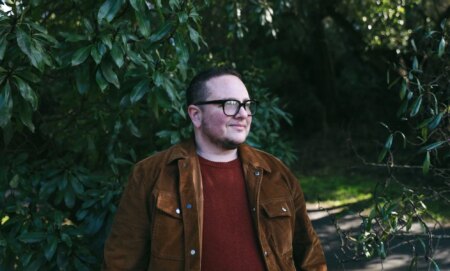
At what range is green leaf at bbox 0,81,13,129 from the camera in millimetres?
3266

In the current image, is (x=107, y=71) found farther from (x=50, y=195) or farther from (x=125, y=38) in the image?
(x=50, y=195)

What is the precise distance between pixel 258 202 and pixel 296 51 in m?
15.2

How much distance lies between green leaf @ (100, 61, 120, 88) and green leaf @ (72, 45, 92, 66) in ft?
0.40

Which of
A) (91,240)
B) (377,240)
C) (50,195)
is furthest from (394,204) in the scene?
(50,195)

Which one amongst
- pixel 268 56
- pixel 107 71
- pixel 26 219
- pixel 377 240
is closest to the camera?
pixel 377 240

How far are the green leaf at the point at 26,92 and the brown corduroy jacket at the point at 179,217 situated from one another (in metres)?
0.71

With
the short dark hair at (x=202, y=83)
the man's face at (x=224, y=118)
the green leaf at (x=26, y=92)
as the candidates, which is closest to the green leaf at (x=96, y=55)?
the green leaf at (x=26, y=92)

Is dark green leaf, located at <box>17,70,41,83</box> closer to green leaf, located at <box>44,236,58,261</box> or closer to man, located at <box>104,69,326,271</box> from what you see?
man, located at <box>104,69,326,271</box>

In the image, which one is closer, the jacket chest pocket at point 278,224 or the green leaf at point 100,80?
the jacket chest pocket at point 278,224

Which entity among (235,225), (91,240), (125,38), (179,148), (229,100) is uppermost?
(125,38)

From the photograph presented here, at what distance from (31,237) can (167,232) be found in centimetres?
139

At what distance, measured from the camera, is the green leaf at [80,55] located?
3471 mm

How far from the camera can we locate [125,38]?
144 inches

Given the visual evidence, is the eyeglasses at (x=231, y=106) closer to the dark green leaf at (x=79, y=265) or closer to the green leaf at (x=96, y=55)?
the green leaf at (x=96, y=55)
